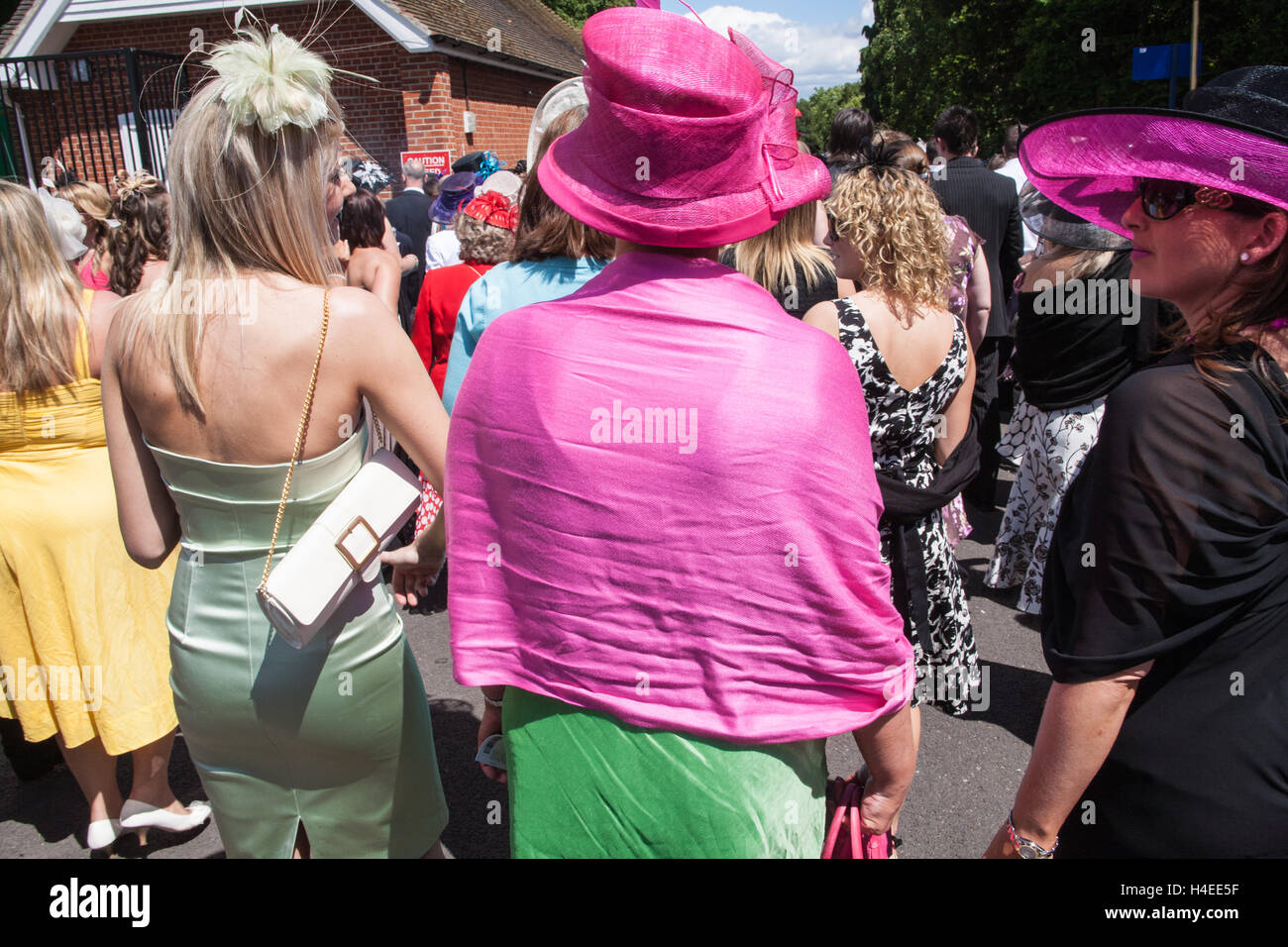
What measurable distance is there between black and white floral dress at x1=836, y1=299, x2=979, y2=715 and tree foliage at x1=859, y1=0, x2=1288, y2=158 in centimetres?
988

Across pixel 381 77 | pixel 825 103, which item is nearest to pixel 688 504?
pixel 381 77

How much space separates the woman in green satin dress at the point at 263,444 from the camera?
168 cm

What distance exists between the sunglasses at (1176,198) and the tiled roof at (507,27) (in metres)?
9.58

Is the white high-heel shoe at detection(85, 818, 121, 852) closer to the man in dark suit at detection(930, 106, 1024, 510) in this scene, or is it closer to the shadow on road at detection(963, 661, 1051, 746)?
the shadow on road at detection(963, 661, 1051, 746)

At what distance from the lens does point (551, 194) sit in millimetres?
1374

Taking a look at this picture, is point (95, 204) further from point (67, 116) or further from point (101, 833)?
point (67, 116)

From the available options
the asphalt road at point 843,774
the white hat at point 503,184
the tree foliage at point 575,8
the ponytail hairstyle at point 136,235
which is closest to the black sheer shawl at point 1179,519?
the asphalt road at point 843,774

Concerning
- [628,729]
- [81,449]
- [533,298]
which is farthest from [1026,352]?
[81,449]

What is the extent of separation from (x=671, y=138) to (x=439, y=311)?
3.09 m

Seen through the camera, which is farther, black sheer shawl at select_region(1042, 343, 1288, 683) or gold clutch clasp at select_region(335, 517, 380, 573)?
gold clutch clasp at select_region(335, 517, 380, 573)

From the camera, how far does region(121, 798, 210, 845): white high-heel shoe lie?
2869 millimetres

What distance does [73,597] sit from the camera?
2771 millimetres

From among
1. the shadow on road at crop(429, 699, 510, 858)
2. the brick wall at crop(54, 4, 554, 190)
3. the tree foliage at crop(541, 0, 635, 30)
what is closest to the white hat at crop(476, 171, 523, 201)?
the shadow on road at crop(429, 699, 510, 858)
